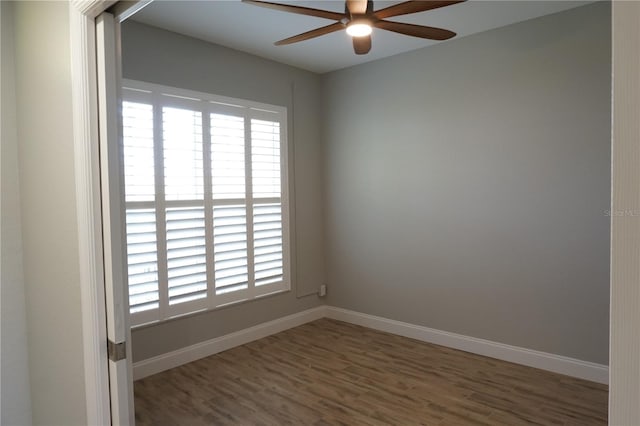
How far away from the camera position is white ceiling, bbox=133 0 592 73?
2.89 meters

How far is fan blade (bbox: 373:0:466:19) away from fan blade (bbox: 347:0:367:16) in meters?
0.11

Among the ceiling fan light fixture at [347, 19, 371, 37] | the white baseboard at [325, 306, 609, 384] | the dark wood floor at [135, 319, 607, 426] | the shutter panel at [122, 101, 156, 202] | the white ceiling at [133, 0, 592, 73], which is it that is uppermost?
the white ceiling at [133, 0, 592, 73]

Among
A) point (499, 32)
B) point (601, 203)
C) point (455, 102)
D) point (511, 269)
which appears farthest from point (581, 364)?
point (499, 32)

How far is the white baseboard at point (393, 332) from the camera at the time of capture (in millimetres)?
3135

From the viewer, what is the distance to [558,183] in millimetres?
3145

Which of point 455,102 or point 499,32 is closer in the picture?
point 499,32

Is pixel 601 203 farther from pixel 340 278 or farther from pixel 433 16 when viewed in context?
pixel 340 278

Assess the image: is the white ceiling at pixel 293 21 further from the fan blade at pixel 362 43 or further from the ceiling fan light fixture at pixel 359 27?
the ceiling fan light fixture at pixel 359 27

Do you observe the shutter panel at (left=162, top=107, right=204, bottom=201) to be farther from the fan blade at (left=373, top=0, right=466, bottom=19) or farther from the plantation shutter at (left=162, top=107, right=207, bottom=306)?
the fan blade at (left=373, top=0, right=466, bottom=19)

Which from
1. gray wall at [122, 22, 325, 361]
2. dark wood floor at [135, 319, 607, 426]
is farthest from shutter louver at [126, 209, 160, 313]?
dark wood floor at [135, 319, 607, 426]

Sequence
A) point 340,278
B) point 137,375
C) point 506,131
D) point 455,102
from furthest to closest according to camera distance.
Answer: point 340,278
point 455,102
point 506,131
point 137,375

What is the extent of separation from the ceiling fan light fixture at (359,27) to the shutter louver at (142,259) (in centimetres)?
203

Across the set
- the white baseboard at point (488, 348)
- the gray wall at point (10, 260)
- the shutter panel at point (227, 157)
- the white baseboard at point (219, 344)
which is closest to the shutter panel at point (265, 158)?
the shutter panel at point (227, 157)

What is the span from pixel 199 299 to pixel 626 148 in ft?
11.3
